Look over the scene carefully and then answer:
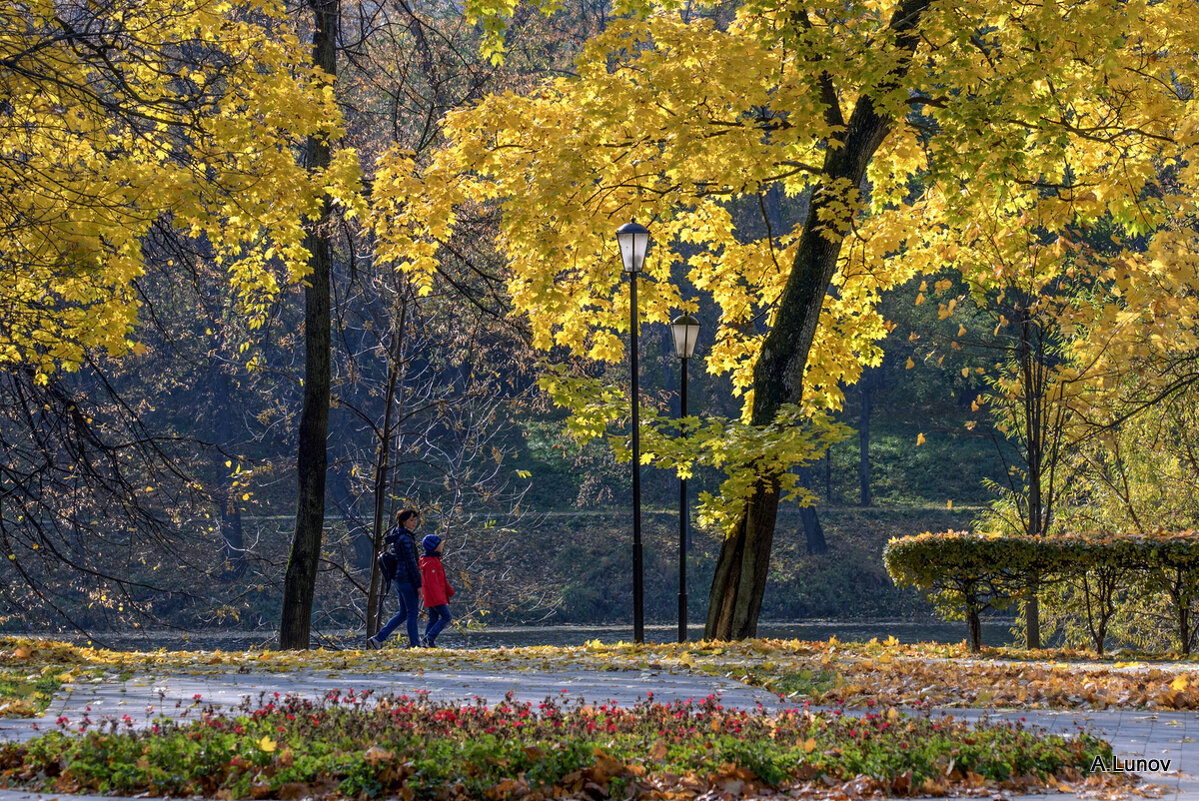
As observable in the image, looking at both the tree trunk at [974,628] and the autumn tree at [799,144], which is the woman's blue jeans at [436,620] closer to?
the autumn tree at [799,144]

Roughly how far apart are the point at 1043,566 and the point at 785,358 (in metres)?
3.55

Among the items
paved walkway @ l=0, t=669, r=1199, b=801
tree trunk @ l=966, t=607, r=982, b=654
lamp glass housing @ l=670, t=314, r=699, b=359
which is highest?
lamp glass housing @ l=670, t=314, r=699, b=359

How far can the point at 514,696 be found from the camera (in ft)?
24.5

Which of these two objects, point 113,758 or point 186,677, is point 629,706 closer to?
point 113,758

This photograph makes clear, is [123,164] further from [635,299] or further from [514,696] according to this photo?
[514,696]

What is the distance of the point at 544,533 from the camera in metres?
33.1

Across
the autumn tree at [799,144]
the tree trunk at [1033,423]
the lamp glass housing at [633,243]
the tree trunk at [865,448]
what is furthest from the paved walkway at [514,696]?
the tree trunk at [865,448]

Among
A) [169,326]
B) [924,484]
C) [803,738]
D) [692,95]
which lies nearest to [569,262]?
[692,95]

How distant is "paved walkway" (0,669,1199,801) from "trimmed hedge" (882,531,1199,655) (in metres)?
4.52

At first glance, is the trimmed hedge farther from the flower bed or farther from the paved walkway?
the flower bed

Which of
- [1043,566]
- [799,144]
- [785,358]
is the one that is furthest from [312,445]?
[1043,566]

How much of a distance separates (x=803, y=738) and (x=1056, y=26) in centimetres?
692

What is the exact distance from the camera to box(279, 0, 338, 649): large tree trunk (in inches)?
536

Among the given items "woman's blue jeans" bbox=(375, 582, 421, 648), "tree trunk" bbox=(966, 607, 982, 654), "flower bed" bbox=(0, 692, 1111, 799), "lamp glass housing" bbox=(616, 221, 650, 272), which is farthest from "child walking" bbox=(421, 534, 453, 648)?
"flower bed" bbox=(0, 692, 1111, 799)
